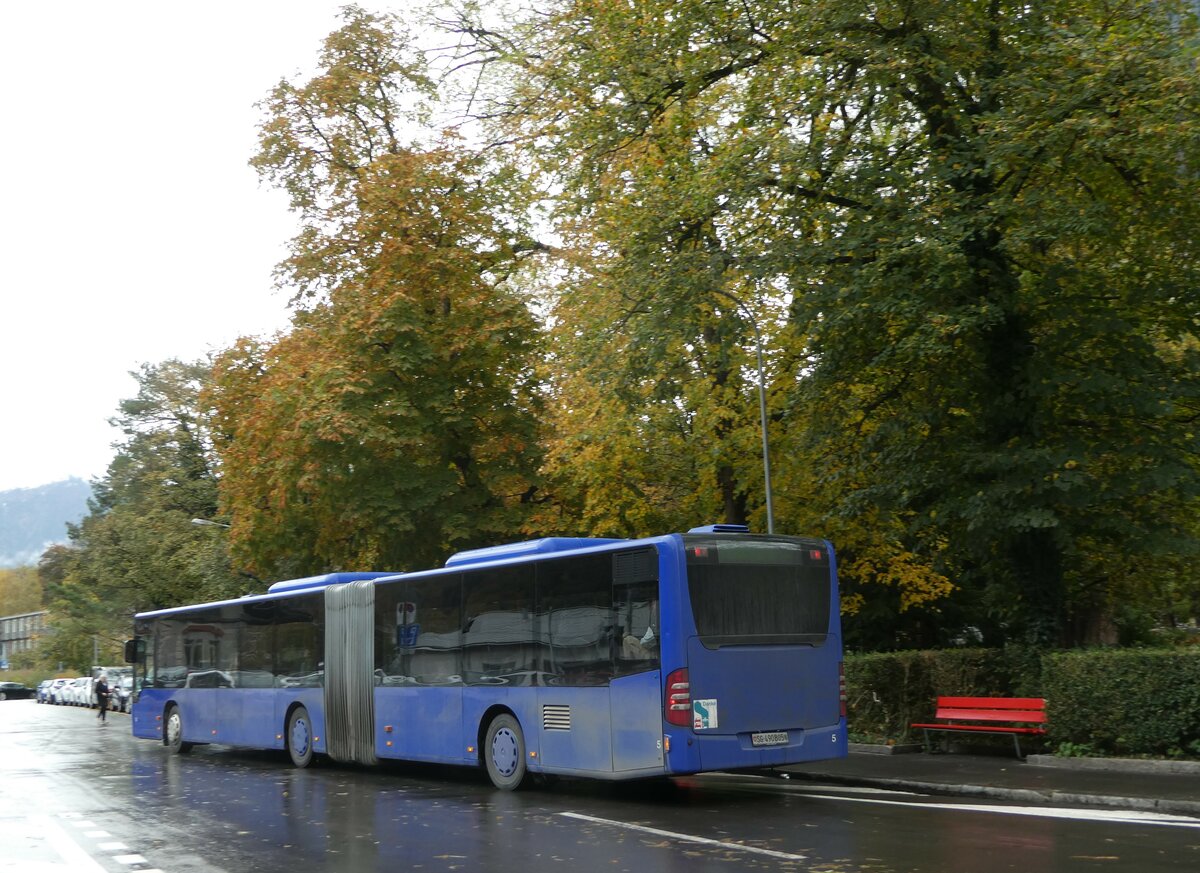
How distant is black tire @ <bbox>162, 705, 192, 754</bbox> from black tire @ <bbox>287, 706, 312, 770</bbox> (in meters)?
5.46

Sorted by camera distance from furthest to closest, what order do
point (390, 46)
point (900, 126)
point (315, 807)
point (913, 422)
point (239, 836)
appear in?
1. point (390, 46)
2. point (900, 126)
3. point (913, 422)
4. point (315, 807)
5. point (239, 836)

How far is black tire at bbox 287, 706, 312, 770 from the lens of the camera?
73.9ft

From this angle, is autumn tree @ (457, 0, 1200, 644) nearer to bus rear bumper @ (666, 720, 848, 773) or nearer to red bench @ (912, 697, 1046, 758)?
red bench @ (912, 697, 1046, 758)

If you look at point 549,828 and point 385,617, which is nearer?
point 549,828

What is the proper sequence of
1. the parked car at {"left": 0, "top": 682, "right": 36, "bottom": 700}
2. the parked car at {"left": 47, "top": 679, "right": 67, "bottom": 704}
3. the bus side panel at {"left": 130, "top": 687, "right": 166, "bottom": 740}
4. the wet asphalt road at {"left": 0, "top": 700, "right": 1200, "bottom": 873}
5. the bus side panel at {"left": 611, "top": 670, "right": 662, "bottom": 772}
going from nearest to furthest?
the wet asphalt road at {"left": 0, "top": 700, "right": 1200, "bottom": 873}
the bus side panel at {"left": 611, "top": 670, "right": 662, "bottom": 772}
the bus side panel at {"left": 130, "top": 687, "right": 166, "bottom": 740}
the parked car at {"left": 47, "top": 679, "right": 67, "bottom": 704}
the parked car at {"left": 0, "top": 682, "right": 36, "bottom": 700}

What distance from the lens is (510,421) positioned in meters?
32.1

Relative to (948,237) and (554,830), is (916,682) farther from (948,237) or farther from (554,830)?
(554,830)

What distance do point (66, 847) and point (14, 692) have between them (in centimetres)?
9375

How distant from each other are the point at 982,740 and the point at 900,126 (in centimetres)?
1012

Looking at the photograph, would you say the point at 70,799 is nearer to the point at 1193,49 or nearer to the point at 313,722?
the point at 313,722

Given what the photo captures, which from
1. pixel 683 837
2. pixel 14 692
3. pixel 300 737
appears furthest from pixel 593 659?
pixel 14 692

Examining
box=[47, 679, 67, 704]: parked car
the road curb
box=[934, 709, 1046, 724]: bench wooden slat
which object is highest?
box=[934, 709, 1046, 724]: bench wooden slat

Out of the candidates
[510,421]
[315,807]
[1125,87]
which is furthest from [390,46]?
[315,807]

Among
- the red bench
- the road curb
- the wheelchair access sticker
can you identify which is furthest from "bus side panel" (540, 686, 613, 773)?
the red bench
